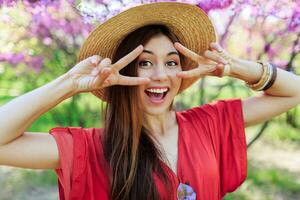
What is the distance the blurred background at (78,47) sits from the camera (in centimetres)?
327

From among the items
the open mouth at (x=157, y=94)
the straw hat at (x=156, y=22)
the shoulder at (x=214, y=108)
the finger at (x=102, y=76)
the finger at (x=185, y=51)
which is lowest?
the shoulder at (x=214, y=108)

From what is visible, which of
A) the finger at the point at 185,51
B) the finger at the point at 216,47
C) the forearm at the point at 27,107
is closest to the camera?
the forearm at the point at 27,107

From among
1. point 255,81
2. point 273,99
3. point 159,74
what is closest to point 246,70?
point 255,81

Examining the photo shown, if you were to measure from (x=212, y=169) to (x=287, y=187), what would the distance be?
243 centimetres

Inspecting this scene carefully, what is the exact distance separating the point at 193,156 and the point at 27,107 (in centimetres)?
59

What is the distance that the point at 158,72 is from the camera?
1.70 meters

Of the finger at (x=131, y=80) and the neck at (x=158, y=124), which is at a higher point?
the finger at (x=131, y=80)

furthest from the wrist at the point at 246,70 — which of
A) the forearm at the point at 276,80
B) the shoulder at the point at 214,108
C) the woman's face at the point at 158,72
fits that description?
the woman's face at the point at 158,72

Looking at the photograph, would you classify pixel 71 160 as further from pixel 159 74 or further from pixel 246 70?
pixel 246 70

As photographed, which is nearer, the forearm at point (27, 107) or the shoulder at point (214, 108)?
the forearm at point (27, 107)

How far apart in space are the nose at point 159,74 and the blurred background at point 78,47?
1216mm

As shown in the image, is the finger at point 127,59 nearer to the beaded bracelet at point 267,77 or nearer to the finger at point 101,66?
the finger at point 101,66

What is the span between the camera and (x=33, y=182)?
395 cm

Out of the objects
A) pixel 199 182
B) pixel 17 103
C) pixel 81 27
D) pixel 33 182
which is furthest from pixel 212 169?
pixel 33 182
